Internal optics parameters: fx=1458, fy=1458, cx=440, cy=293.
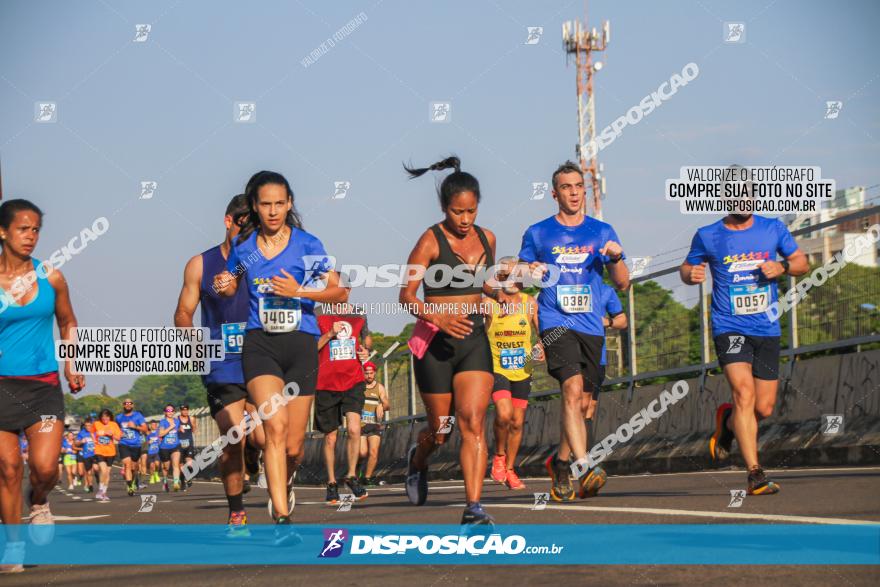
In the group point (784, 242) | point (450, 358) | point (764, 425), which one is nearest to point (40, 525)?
point (450, 358)

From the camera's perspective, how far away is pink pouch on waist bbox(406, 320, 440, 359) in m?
8.89

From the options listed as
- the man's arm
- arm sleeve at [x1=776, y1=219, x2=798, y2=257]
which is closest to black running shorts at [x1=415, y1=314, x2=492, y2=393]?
the man's arm

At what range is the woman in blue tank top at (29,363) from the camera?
8.42 metres

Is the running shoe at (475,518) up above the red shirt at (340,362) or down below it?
below

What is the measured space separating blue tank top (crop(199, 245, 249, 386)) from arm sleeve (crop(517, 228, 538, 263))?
8.14ft

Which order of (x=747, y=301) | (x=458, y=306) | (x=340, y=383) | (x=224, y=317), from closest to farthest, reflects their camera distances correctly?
1. (x=458, y=306)
2. (x=224, y=317)
3. (x=747, y=301)
4. (x=340, y=383)

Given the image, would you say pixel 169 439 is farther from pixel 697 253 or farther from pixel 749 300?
pixel 749 300

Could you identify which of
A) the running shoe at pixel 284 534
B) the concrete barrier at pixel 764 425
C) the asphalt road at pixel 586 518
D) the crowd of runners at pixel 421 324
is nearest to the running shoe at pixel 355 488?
the asphalt road at pixel 586 518

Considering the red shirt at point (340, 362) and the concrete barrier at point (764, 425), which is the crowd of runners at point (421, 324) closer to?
the concrete barrier at point (764, 425)

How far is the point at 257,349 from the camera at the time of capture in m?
8.79

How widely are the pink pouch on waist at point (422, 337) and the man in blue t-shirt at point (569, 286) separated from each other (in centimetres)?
264

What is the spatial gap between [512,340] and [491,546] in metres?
8.98

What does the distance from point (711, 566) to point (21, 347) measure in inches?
174

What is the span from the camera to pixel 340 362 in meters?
16.8
